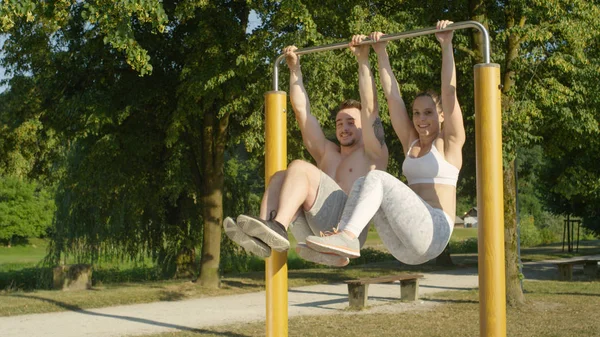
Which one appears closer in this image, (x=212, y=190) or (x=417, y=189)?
(x=417, y=189)

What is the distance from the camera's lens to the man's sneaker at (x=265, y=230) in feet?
14.4

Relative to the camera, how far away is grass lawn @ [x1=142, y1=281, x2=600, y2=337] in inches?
426

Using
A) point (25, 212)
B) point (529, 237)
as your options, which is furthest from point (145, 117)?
point (25, 212)

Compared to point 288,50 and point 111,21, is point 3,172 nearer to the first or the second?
point 111,21

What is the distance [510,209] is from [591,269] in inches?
290

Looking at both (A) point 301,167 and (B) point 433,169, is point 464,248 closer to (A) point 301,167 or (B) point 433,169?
(B) point 433,169

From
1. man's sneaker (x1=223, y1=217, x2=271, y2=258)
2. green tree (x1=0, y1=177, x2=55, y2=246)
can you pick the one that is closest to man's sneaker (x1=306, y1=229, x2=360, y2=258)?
man's sneaker (x1=223, y1=217, x2=271, y2=258)

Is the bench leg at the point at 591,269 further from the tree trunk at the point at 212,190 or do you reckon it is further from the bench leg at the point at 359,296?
the tree trunk at the point at 212,190

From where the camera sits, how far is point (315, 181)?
479 cm

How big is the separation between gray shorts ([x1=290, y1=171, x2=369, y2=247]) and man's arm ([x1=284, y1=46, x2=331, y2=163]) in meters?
0.76

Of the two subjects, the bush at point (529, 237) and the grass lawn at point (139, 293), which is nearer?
the grass lawn at point (139, 293)

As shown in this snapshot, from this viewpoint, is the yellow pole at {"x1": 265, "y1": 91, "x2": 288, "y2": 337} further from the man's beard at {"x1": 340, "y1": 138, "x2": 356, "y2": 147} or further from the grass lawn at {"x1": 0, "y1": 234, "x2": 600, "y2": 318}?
the grass lawn at {"x1": 0, "y1": 234, "x2": 600, "y2": 318}

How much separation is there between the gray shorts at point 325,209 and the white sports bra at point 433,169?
48cm

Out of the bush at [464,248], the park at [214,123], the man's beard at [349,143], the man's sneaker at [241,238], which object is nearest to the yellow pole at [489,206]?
the man's beard at [349,143]
